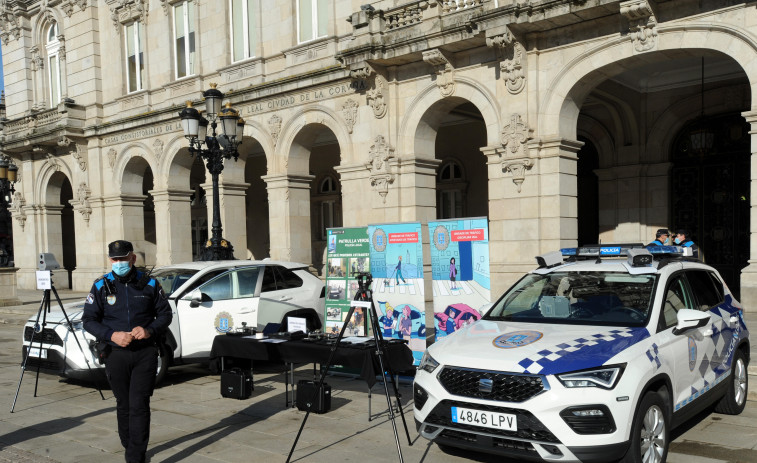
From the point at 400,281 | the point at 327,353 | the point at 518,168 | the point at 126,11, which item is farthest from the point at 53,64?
the point at 327,353

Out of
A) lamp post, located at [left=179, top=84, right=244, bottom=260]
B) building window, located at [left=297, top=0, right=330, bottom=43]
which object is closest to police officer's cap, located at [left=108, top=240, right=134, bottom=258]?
lamp post, located at [left=179, top=84, right=244, bottom=260]

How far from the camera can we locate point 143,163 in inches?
973

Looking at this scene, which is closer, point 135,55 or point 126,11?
point 126,11

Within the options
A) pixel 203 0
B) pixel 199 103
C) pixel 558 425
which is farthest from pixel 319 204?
pixel 558 425

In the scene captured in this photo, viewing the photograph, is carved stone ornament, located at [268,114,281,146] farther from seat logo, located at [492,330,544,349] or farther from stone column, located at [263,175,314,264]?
seat logo, located at [492,330,544,349]

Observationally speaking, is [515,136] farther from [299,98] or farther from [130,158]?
[130,158]

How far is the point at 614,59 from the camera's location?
1300 cm

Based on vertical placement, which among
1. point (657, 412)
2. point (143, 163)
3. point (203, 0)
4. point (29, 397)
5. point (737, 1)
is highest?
point (203, 0)

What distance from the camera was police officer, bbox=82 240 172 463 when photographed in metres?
5.20

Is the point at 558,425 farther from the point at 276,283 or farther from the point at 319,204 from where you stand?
the point at 319,204

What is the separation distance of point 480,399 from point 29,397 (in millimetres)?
6482

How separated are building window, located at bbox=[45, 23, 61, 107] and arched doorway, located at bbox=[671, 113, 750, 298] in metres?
24.6

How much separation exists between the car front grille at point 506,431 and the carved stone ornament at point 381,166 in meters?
11.6

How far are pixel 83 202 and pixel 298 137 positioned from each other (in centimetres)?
1174
